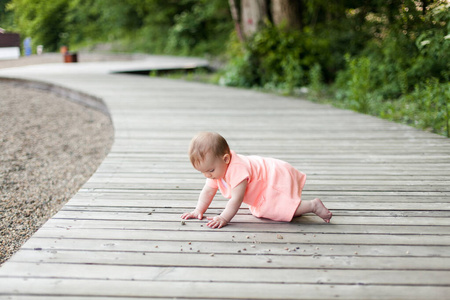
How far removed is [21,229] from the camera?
3102mm

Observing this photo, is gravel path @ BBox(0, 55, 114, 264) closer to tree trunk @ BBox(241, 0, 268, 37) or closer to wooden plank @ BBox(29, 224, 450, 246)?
wooden plank @ BBox(29, 224, 450, 246)

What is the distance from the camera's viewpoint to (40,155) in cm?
512

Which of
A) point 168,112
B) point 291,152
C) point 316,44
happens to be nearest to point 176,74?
point 316,44

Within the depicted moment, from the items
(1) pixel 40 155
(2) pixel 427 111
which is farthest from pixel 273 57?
(1) pixel 40 155

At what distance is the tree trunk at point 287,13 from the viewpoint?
10.5m

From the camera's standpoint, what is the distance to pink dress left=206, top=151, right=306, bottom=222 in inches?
94.3

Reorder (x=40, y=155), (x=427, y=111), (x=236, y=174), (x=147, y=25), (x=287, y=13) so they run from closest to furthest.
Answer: (x=236, y=174)
(x=40, y=155)
(x=427, y=111)
(x=287, y=13)
(x=147, y=25)

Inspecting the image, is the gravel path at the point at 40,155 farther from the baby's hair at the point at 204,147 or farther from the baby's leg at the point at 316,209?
the baby's leg at the point at 316,209

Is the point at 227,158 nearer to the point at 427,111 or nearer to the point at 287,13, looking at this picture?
the point at 427,111

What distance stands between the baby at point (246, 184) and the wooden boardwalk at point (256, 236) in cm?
7

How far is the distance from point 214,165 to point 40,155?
3.40m

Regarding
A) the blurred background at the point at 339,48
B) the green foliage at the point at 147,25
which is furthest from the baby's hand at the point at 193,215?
the green foliage at the point at 147,25

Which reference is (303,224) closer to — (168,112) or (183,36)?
(168,112)

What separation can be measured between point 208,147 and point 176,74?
11.1m
